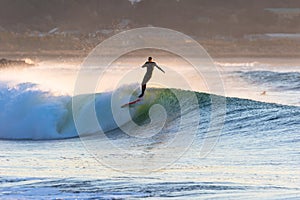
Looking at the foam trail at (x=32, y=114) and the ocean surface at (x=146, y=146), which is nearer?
the ocean surface at (x=146, y=146)

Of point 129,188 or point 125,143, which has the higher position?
point 125,143

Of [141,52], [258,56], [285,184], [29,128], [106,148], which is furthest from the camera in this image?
[141,52]

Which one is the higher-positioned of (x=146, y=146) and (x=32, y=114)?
(x=32, y=114)

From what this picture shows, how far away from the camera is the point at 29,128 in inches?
1053

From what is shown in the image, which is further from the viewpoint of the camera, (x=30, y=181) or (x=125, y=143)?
(x=125, y=143)

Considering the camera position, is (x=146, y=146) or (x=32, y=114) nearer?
(x=146, y=146)

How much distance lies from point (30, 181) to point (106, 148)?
6596mm

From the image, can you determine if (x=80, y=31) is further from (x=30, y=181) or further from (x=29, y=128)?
(x=30, y=181)

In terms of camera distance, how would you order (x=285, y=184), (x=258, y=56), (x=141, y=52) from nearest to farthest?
(x=285, y=184), (x=258, y=56), (x=141, y=52)

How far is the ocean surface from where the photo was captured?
15711 mm

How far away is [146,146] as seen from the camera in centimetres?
2238

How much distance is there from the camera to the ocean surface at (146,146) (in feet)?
51.5

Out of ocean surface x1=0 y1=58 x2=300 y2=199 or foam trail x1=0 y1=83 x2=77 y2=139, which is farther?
foam trail x1=0 y1=83 x2=77 y2=139

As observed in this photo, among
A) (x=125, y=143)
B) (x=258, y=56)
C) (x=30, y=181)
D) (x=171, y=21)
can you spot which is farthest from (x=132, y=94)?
(x=171, y=21)
